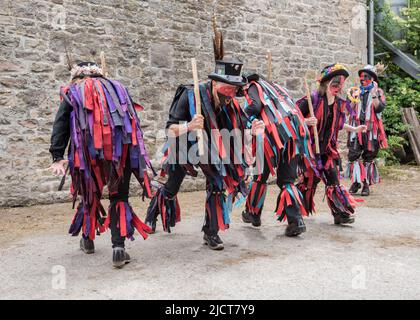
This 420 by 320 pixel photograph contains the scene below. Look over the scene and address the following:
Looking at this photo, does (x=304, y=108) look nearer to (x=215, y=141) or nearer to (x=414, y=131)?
(x=215, y=141)

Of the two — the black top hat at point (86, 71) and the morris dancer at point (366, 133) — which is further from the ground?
the black top hat at point (86, 71)

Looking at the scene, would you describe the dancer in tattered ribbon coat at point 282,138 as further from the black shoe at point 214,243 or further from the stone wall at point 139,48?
the stone wall at point 139,48

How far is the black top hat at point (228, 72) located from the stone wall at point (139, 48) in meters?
3.35

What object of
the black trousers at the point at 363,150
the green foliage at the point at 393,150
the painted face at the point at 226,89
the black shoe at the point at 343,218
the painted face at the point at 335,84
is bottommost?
the black shoe at the point at 343,218

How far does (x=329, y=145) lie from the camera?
16.4 feet

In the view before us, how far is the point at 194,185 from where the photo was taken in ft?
25.6

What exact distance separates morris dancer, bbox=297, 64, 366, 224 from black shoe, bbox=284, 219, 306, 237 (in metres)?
0.56

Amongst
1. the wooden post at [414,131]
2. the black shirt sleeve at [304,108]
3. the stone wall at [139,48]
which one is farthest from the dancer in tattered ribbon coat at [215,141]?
the wooden post at [414,131]

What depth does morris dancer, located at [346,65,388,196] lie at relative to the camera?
23.6 ft

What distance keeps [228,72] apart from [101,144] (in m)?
1.14

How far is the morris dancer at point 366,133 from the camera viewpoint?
7184 millimetres

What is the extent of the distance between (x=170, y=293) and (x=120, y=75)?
4.60 m

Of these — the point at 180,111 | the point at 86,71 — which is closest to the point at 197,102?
the point at 180,111

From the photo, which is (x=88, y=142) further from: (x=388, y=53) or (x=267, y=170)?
(x=388, y=53)
